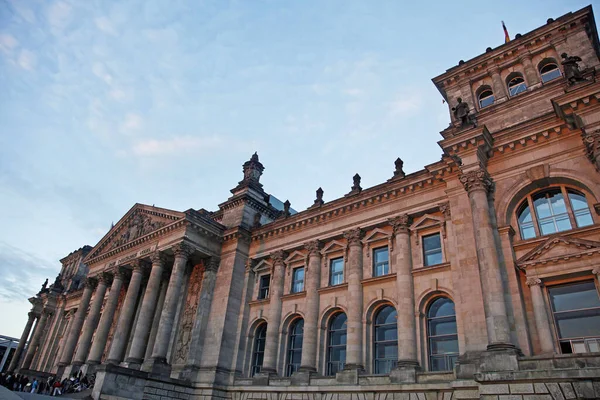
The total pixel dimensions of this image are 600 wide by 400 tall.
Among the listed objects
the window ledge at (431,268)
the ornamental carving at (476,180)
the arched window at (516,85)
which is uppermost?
the arched window at (516,85)

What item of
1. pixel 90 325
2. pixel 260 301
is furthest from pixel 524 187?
pixel 90 325

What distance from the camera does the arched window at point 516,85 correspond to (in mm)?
21781

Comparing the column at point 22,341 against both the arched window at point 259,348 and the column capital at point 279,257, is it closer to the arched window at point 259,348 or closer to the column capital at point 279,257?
the arched window at point 259,348

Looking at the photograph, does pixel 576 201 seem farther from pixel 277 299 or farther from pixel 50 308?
pixel 50 308

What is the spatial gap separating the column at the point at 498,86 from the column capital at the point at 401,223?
767cm

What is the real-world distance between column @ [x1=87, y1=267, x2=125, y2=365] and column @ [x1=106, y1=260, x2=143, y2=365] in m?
1.23

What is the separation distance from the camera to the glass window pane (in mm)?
15266

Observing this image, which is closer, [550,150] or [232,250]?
[550,150]

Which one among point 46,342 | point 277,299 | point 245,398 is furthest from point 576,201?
point 46,342

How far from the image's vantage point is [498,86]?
73.4ft

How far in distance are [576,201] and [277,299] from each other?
1705 centimetres

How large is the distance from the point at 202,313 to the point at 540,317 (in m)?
20.2

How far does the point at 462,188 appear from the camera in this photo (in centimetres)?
2023

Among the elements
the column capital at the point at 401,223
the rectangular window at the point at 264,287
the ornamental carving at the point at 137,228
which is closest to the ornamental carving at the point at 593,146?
the column capital at the point at 401,223
